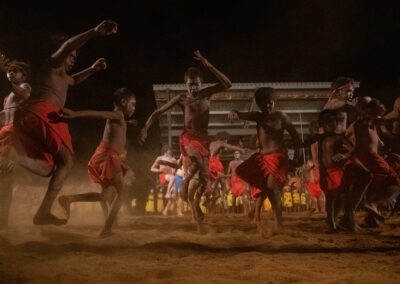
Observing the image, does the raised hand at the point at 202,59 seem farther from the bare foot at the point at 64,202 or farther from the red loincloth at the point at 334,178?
the bare foot at the point at 64,202

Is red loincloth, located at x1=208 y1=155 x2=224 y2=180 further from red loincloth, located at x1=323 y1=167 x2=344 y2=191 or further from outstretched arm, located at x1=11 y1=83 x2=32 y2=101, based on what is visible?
outstretched arm, located at x1=11 y1=83 x2=32 y2=101

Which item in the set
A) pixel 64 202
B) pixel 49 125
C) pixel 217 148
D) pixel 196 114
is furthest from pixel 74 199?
pixel 217 148

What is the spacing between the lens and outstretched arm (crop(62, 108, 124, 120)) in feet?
14.7

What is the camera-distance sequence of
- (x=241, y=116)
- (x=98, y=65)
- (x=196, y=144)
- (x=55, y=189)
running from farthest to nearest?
(x=196, y=144) → (x=241, y=116) → (x=98, y=65) → (x=55, y=189)

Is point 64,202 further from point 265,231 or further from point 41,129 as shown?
point 265,231

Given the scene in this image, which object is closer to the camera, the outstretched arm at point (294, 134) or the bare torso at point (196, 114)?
the outstretched arm at point (294, 134)

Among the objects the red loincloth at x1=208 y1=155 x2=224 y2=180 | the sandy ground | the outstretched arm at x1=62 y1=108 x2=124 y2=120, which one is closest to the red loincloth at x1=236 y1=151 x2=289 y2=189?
the sandy ground

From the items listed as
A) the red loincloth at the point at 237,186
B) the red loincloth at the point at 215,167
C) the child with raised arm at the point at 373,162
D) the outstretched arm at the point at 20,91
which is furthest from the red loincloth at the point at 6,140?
the red loincloth at the point at 237,186

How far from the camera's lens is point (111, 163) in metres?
5.29

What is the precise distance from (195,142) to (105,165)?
4.95 feet

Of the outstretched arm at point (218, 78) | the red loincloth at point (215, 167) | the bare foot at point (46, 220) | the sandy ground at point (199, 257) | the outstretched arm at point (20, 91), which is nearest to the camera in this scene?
the sandy ground at point (199, 257)

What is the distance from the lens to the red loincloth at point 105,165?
5.26 m

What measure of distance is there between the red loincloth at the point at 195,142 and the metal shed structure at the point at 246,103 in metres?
6.69

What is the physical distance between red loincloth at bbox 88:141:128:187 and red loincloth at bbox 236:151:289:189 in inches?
70.1
